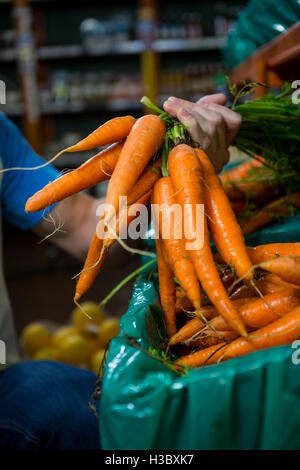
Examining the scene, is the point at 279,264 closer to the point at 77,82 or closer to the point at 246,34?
the point at 246,34

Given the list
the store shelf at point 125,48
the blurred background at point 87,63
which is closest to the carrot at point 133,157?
the blurred background at point 87,63

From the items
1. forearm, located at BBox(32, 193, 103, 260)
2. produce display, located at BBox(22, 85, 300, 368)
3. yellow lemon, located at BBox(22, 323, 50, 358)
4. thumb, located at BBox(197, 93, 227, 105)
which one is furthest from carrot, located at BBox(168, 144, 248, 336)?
yellow lemon, located at BBox(22, 323, 50, 358)

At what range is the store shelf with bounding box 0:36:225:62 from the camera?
2.92m

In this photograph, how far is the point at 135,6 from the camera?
3.15m

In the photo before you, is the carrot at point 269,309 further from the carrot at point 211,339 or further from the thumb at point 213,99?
the thumb at point 213,99

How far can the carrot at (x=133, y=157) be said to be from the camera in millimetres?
522

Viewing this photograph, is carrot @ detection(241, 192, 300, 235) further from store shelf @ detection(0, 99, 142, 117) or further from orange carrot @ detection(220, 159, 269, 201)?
store shelf @ detection(0, 99, 142, 117)

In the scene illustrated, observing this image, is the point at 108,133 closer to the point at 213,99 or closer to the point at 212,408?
the point at 213,99

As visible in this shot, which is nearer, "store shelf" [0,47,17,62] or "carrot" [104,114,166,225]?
"carrot" [104,114,166,225]

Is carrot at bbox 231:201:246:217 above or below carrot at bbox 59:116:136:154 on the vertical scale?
below

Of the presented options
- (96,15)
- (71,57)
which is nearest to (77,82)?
(71,57)

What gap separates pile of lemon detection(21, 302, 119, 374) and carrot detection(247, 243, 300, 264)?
29.1 inches

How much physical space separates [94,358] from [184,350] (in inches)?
30.5

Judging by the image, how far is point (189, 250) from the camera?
1.67 ft
